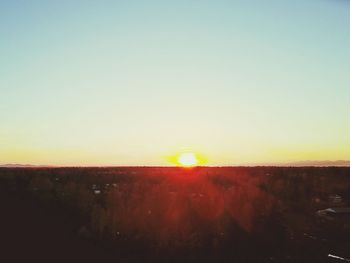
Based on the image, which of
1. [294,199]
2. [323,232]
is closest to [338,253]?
[323,232]

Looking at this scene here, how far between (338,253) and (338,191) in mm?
18186

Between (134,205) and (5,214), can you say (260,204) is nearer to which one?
(134,205)

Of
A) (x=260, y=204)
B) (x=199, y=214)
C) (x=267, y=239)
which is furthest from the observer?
(x=260, y=204)

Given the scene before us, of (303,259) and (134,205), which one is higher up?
(134,205)

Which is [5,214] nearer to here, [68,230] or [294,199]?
[68,230]

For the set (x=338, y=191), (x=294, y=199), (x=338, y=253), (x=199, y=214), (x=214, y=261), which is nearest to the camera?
(x=214, y=261)

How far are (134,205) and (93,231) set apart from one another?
2.99 metres

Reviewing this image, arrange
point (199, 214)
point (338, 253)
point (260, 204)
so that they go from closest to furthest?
1. point (338, 253)
2. point (199, 214)
3. point (260, 204)

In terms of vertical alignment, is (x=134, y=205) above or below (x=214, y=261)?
above

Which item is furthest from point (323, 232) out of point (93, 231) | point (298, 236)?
point (93, 231)

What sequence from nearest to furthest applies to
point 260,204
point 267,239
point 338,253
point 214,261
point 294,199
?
point 214,261 < point 338,253 < point 267,239 < point 260,204 < point 294,199

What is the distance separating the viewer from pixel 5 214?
16.3 m

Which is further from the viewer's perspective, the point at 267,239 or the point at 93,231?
the point at 267,239

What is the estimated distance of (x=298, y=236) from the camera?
16.4 meters
